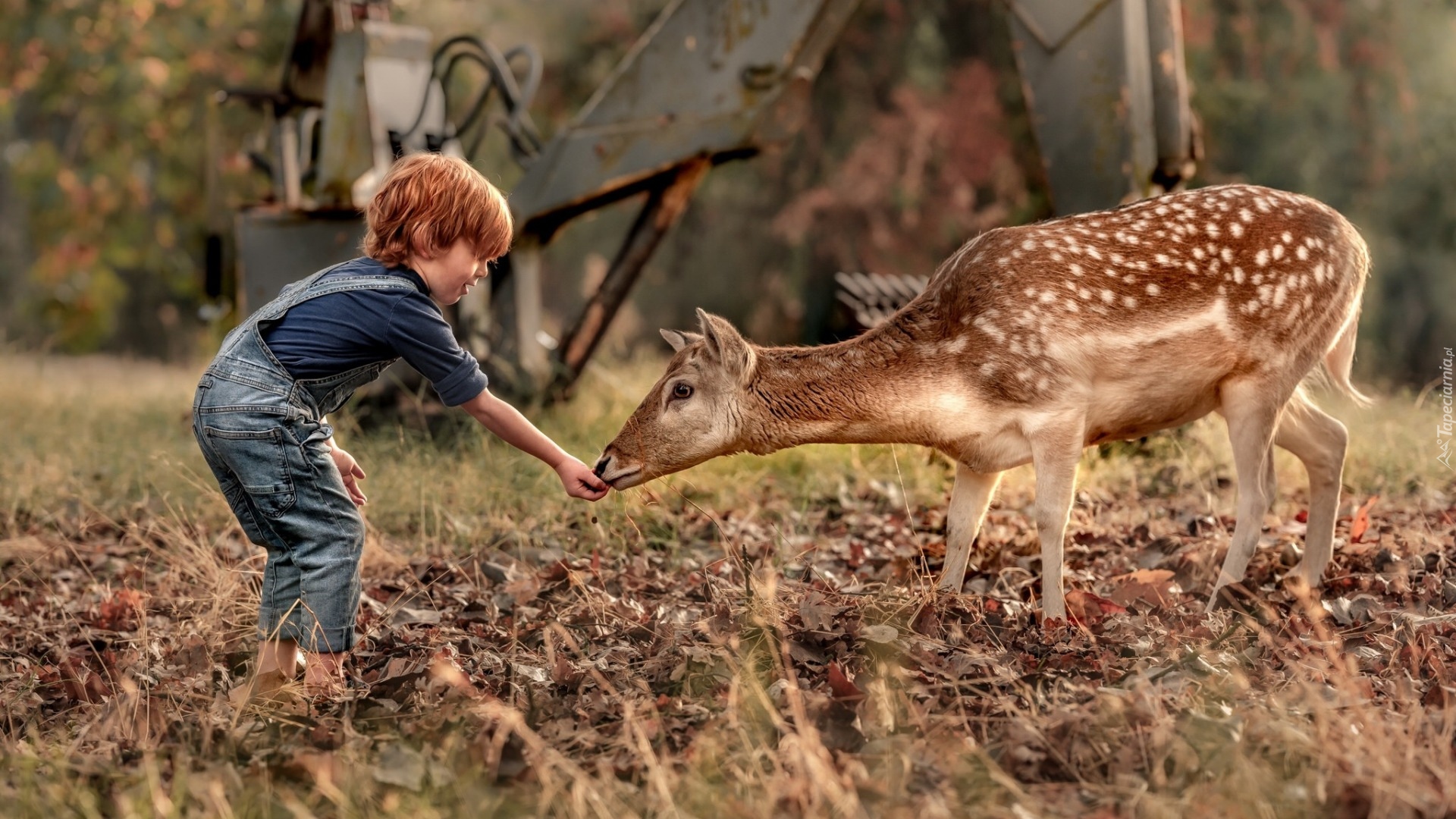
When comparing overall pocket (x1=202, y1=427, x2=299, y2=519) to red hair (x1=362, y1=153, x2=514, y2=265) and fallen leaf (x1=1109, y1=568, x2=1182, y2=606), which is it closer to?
red hair (x1=362, y1=153, x2=514, y2=265)

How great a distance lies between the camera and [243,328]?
429 centimetres

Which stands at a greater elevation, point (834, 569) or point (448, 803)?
point (448, 803)

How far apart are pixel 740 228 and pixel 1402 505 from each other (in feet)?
38.1

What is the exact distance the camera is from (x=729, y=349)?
503 cm

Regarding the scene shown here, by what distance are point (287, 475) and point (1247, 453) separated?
3.34 m

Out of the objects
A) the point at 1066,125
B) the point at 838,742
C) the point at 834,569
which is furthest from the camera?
the point at 1066,125

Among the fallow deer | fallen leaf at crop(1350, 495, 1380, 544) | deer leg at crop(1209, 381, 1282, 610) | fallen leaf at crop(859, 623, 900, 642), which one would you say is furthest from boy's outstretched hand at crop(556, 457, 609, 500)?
fallen leaf at crop(1350, 495, 1380, 544)

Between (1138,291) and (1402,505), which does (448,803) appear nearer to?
(1138,291)

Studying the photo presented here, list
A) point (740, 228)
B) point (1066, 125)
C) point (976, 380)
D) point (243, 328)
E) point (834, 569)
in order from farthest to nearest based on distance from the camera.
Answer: point (740, 228) → point (1066, 125) → point (834, 569) → point (976, 380) → point (243, 328)

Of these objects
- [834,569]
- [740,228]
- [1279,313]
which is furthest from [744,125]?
[740,228]

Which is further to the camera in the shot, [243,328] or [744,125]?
[744,125]

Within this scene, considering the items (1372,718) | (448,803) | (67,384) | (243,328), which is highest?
(243,328)

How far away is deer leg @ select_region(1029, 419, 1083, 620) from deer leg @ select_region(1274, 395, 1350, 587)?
120cm

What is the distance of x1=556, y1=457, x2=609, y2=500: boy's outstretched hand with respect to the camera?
178 inches
